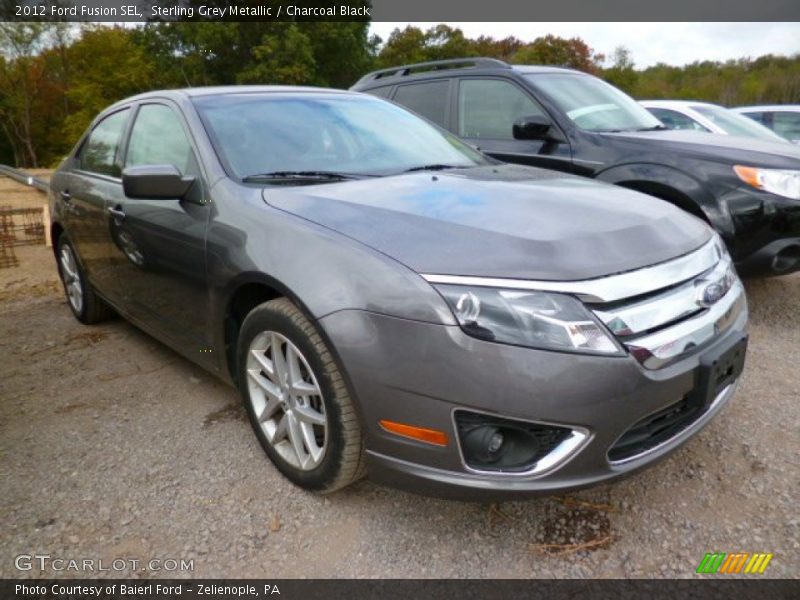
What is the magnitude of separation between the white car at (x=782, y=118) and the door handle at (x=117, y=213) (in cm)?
921

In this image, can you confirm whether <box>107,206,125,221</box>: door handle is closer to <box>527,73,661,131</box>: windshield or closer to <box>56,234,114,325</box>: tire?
<box>56,234,114,325</box>: tire

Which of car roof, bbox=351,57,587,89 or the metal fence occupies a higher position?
car roof, bbox=351,57,587,89

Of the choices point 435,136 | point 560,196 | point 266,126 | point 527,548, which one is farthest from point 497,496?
point 435,136

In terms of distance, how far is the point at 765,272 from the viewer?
11.4ft

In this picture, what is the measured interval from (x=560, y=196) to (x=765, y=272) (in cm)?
210

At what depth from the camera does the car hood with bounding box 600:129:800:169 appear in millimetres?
3494

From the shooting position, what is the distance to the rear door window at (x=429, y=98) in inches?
198

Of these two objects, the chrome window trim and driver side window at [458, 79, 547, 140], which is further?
driver side window at [458, 79, 547, 140]

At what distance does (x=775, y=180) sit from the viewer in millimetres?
3428

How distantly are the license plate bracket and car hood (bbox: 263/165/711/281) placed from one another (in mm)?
344

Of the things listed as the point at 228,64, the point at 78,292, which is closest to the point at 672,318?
the point at 78,292

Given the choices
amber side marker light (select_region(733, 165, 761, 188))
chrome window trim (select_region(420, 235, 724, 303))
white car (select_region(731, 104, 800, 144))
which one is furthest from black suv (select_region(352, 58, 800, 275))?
white car (select_region(731, 104, 800, 144))

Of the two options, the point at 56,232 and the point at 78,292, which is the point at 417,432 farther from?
the point at 56,232

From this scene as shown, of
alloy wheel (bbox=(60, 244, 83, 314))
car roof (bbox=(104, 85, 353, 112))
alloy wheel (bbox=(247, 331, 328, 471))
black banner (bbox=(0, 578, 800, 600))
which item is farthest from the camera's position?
alloy wheel (bbox=(60, 244, 83, 314))
